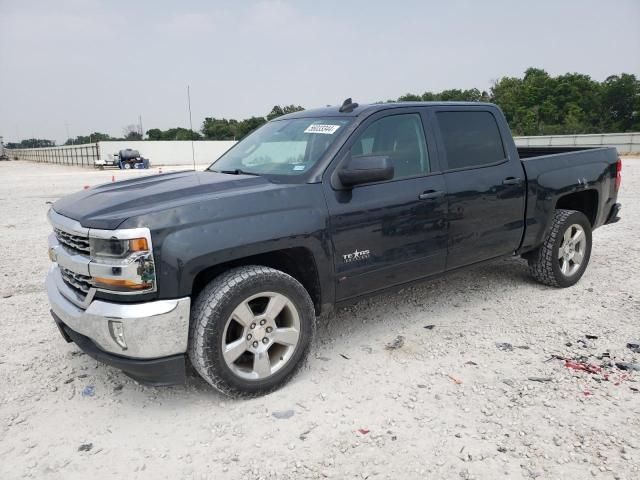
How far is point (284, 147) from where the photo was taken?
387 cm

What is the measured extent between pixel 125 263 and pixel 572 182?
4.20 metres

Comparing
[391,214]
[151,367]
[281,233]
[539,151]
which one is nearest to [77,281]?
[151,367]

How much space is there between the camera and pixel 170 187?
3.34 m

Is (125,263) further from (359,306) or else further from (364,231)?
(359,306)

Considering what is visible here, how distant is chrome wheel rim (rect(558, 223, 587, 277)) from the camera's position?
4934 mm

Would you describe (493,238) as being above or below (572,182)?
below

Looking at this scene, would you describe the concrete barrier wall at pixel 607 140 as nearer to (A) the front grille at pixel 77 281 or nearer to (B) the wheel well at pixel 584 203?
(B) the wheel well at pixel 584 203

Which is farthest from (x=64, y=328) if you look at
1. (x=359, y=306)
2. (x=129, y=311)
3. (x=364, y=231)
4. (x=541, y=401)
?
(x=541, y=401)

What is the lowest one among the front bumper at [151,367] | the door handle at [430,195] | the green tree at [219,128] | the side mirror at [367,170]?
the front bumper at [151,367]

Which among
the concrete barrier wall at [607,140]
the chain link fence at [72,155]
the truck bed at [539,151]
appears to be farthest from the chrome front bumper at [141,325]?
the chain link fence at [72,155]

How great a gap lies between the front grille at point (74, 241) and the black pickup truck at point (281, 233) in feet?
0.05

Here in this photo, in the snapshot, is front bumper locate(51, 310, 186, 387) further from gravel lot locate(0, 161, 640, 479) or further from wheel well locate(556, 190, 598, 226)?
wheel well locate(556, 190, 598, 226)

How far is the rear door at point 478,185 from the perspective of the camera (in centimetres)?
396

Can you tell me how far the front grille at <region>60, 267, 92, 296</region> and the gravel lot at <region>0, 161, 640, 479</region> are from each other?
0.72 meters
